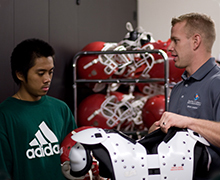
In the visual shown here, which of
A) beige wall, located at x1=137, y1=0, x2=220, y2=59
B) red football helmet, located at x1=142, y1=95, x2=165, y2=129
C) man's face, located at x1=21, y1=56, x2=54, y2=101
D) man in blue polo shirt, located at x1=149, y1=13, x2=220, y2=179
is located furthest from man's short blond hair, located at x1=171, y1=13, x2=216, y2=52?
beige wall, located at x1=137, y1=0, x2=220, y2=59

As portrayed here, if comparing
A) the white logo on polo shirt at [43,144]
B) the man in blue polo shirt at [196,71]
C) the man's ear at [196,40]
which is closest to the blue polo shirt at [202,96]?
the man in blue polo shirt at [196,71]

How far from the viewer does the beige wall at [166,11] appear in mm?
4652

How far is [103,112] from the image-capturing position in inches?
108

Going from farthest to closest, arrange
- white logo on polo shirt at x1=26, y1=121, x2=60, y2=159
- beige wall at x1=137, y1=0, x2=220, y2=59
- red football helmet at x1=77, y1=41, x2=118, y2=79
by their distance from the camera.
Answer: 1. beige wall at x1=137, y1=0, x2=220, y2=59
2. red football helmet at x1=77, y1=41, x2=118, y2=79
3. white logo on polo shirt at x1=26, y1=121, x2=60, y2=159

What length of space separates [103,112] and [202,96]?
135cm

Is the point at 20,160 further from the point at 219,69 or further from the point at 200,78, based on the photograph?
the point at 219,69

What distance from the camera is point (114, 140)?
1157 mm

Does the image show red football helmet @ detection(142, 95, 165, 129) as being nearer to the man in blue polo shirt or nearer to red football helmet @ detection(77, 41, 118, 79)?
red football helmet @ detection(77, 41, 118, 79)

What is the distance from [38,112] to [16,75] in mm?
247

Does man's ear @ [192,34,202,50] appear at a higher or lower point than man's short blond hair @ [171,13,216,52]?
lower

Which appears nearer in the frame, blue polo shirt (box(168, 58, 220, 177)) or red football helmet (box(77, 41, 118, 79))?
blue polo shirt (box(168, 58, 220, 177))

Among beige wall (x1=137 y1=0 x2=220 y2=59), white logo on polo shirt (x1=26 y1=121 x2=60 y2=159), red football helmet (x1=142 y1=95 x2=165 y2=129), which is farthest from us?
beige wall (x1=137 y1=0 x2=220 y2=59)

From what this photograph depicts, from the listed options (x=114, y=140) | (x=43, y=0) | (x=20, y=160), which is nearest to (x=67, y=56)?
(x=43, y=0)

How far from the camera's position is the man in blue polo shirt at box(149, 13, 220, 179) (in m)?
1.50
